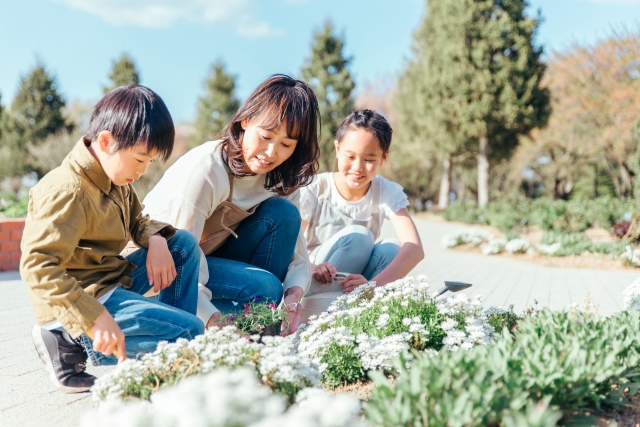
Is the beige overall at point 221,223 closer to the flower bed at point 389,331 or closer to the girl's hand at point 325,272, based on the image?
the girl's hand at point 325,272

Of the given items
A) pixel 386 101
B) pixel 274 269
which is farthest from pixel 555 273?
pixel 386 101

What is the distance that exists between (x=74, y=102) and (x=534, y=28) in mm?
28917

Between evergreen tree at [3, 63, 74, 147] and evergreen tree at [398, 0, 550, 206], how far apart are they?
17.8m

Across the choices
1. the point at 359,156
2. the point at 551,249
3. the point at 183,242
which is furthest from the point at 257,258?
the point at 551,249

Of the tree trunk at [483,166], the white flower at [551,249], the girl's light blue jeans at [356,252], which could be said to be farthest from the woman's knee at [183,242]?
the tree trunk at [483,166]

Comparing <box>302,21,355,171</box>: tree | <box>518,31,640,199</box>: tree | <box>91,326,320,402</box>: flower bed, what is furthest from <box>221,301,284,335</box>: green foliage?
<box>302,21,355,171</box>: tree

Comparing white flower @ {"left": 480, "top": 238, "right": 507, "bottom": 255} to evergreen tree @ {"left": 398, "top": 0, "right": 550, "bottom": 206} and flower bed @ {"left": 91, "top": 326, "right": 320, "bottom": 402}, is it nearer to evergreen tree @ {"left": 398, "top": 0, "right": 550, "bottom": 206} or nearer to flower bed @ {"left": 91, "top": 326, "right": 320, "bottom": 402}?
flower bed @ {"left": 91, "top": 326, "right": 320, "bottom": 402}

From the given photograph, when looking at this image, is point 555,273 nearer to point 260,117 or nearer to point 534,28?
point 260,117

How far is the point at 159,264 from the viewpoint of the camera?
257 centimetres

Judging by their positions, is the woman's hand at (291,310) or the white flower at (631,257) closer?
the woman's hand at (291,310)

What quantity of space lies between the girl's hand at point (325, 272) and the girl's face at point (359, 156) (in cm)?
62

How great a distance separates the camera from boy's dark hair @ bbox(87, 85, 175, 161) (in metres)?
2.29

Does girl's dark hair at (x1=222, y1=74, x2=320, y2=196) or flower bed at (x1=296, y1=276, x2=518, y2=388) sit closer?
flower bed at (x1=296, y1=276, x2=518, y2=388)

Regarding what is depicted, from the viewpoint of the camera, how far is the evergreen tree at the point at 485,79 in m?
19.6
